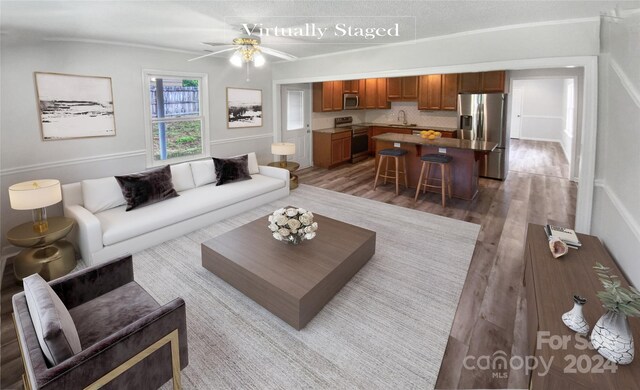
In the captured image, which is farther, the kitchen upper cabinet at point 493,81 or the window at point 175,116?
the kitchen upper cabinet at point 493,81

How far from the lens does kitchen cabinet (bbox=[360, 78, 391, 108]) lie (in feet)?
27.6

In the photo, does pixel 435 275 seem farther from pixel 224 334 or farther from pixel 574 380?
pixel 224 334

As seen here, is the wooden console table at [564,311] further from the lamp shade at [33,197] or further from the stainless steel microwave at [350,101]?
the stainless steel microwave at [350,101]

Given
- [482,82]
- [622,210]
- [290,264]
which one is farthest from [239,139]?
[622,210]

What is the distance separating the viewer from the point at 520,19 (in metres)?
3.28

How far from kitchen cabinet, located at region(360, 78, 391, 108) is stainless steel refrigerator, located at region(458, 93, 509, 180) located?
7.27 feet

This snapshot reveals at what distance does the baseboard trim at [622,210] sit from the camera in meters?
1.94

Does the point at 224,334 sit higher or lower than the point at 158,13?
lower

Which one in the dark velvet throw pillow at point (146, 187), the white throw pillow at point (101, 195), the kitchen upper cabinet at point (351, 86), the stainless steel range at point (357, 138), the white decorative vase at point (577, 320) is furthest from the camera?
the stainless steel range at point (357, 138)

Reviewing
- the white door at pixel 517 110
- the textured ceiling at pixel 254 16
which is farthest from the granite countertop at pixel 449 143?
the white door at pixel 517 110

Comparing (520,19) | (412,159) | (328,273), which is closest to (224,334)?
(328,273)

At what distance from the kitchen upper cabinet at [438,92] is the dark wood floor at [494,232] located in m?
1.97

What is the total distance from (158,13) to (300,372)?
10.7 feet

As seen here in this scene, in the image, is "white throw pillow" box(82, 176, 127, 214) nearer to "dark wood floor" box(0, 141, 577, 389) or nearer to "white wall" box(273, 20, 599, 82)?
"dark wood floor" box(0, 141, 577, 389)
